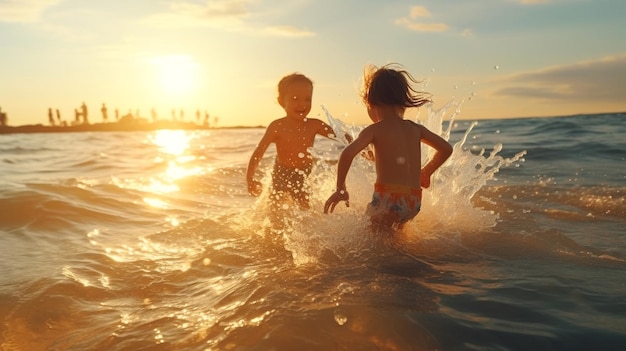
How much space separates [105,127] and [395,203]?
4162 inches

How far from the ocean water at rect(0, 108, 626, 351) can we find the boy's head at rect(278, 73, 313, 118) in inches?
19.5

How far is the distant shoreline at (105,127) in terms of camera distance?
3133 inches

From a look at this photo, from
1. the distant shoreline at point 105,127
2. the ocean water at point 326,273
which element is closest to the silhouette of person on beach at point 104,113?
the distant shoreline at point 105,127

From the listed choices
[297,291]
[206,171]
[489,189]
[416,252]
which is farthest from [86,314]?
[206,171]

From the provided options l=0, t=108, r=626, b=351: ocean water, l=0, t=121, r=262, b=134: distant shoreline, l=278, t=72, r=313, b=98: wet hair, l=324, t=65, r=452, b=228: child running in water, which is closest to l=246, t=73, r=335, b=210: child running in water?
l=278, t=72, r=313, b=98: wet hair

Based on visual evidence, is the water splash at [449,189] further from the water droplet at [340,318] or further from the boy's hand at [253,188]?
the water droplet at [340,318]

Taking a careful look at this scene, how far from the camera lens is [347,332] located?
94.1 inches

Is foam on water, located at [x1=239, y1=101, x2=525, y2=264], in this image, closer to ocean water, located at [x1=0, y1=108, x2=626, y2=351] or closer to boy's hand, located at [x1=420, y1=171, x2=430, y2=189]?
ocean water, located at [x1=0, y1=108, x2=626, y2=351]

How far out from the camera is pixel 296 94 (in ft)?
17.6

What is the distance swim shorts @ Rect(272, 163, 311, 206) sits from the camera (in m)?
5.59

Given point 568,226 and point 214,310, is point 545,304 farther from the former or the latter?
point 568,226

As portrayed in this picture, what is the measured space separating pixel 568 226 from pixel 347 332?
11.1 ft

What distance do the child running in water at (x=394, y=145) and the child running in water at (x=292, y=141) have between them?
1.48 metres

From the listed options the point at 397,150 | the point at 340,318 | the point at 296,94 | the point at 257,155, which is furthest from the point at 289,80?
the point at 340,318
